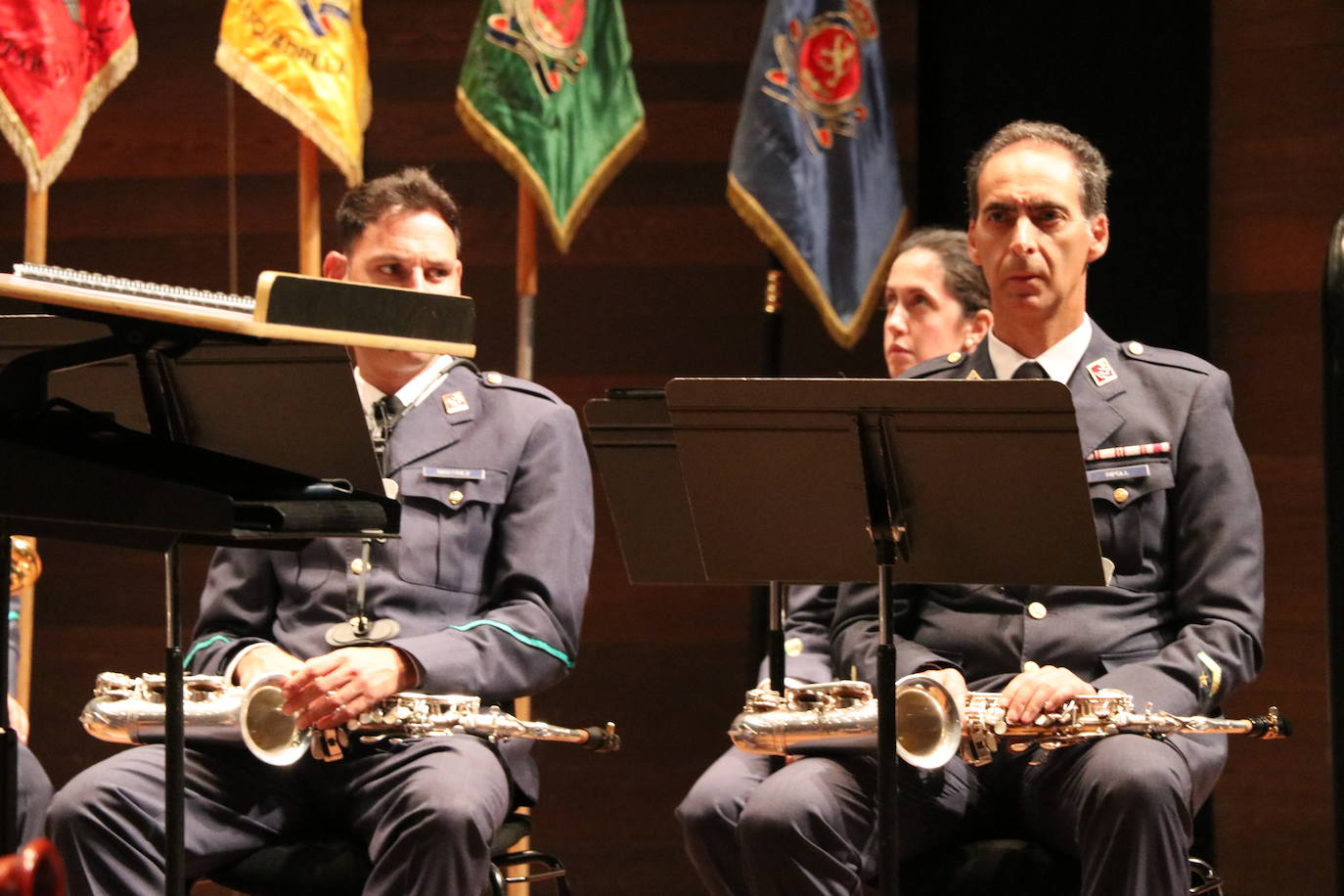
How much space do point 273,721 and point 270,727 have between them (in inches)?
0.4

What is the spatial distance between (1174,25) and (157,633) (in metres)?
3.32

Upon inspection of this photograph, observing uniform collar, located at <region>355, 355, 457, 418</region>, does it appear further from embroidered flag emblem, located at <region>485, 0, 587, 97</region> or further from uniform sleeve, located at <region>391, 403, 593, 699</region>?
embroidered flag emblem, located at <region>485, 0, 587, 97</region>

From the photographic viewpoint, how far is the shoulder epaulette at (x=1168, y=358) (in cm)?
295

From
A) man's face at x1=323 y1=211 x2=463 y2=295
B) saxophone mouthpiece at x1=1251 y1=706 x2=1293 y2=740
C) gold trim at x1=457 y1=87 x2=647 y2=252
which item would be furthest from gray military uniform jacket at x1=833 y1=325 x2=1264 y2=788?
gold trim at x1=457 y1=87 x2=647 y2=252

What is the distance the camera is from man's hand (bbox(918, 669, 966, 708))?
2.57 meters

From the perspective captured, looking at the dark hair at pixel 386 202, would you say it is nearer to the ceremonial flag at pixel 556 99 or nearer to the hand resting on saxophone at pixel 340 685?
the hand resting on saxophone at pixel 340 685

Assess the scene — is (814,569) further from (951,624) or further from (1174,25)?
(1174,25)

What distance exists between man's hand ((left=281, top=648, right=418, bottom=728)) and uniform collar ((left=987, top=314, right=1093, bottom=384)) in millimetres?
1262

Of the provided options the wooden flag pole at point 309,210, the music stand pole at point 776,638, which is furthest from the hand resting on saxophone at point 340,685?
the wooden flag pole at point 309,210

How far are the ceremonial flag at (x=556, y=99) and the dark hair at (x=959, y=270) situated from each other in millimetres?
919

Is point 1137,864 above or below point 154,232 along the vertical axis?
below

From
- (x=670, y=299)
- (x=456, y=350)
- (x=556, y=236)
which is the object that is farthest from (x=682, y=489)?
(x=670, y=299)

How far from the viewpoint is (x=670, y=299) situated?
486 centimetres

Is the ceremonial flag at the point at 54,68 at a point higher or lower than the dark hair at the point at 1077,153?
higher
